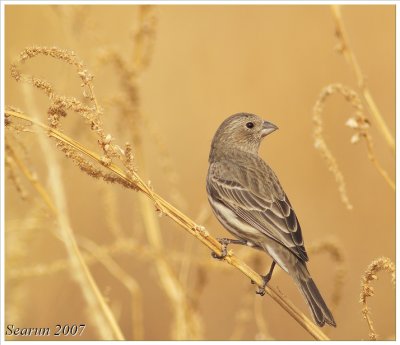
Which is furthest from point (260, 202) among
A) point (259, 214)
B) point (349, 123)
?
point (349, 123)

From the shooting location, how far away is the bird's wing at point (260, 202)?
12.9ft

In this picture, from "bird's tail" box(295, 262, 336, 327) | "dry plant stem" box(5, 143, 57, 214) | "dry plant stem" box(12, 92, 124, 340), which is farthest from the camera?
"bird's tail" box(295, 262, 336, 327)

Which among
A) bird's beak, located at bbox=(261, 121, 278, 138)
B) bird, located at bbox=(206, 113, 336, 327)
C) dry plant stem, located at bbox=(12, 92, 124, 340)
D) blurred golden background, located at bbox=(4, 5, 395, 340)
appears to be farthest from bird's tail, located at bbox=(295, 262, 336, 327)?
bird's beak, located at bbox=(261, 121, 278, 138)

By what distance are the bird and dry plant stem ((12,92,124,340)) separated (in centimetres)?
65

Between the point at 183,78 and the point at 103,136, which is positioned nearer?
the point at 103,136

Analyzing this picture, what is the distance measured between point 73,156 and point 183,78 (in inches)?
231

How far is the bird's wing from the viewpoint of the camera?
12.9 ft

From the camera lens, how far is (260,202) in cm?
420

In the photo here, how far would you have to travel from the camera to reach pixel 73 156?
9.34 feet

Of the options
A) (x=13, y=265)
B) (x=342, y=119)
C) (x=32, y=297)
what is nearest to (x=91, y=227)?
(x=32, y=297)

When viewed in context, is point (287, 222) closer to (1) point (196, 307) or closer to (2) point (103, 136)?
(1) point (196, 307)

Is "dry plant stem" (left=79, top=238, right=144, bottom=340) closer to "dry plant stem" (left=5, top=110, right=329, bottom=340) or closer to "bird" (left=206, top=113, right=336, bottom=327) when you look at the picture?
"bird" (left=206, top=113, right=336, bottom=327)

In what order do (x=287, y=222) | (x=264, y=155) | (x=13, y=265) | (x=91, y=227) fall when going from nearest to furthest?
(x=13, y=265) → (x=287, y=222) → (x=91, y=227) → (x=264, y=155)

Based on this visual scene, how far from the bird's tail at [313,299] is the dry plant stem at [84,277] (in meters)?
1.02
